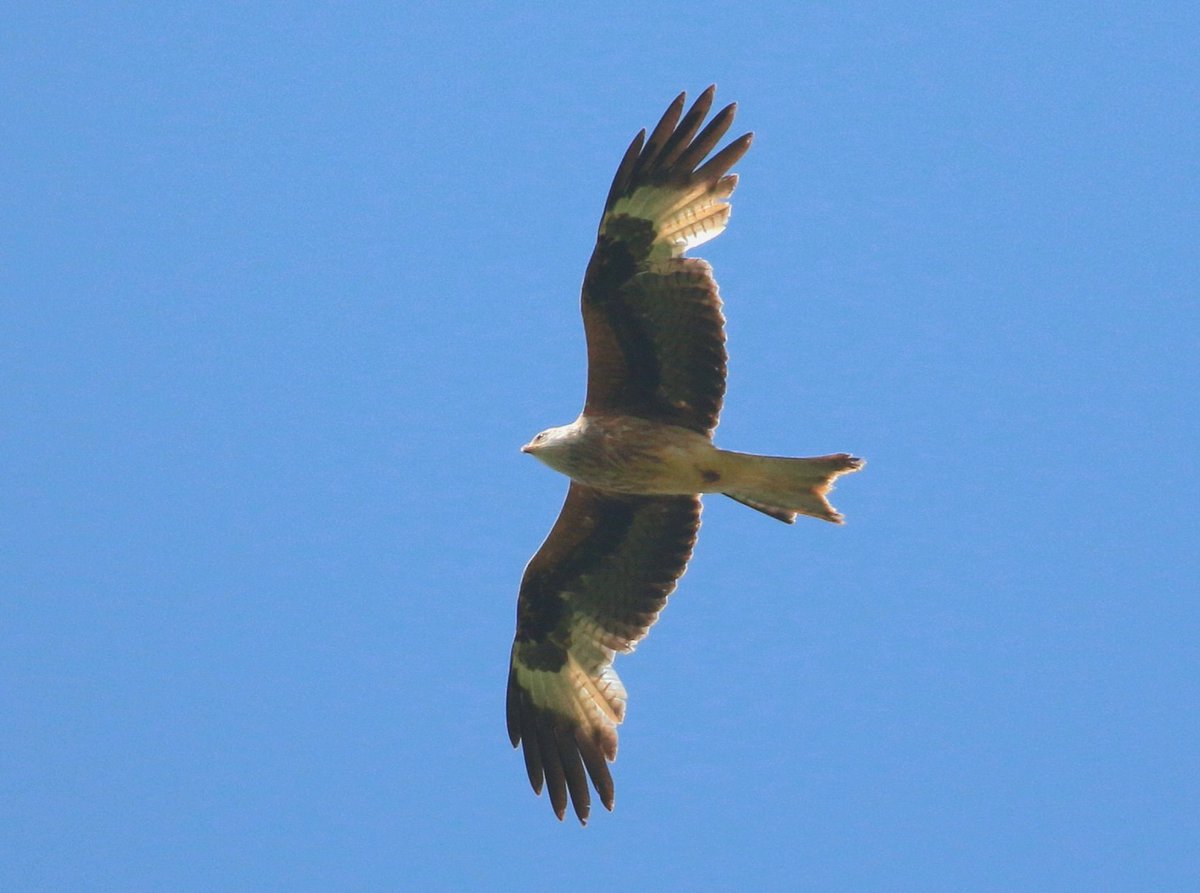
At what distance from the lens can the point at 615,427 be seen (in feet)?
31.4

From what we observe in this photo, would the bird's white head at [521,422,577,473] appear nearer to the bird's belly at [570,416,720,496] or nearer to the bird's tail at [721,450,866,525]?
the bird's belly at [570,416,720,496]

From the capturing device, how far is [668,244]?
368 inches

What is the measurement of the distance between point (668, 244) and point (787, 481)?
1513 mm

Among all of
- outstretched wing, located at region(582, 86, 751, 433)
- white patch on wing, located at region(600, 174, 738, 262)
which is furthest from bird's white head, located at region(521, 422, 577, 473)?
white patch on wing, located at region(600, 174, 738, 262)

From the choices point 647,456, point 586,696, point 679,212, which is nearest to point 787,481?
point 647,456

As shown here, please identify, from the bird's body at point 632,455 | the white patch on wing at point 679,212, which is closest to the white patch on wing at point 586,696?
the bird's body at point 632,455

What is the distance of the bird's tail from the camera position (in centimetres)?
925

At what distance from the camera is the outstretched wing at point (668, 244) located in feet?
30.6

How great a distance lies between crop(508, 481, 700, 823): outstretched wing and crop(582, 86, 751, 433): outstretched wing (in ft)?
3.66

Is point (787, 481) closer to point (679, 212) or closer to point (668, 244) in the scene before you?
point (668, 244)

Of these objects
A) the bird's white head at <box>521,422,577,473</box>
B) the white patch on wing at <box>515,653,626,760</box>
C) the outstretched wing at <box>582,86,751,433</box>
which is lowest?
the white patch on wing at <box>515,653,626,760</box>

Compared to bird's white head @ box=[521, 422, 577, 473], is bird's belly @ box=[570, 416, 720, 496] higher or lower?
lower

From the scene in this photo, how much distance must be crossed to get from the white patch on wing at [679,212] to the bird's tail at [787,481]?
4.03ft

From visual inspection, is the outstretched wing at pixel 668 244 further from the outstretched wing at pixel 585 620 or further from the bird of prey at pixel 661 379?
the outstretched wing at pixel 585 620
